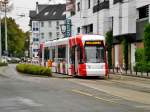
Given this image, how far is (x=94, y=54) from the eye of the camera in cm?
4294

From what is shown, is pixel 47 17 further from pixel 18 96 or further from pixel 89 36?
pixel 18 96

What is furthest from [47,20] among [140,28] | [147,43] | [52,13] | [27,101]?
[27,101]

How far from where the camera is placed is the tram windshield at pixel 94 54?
4284cm

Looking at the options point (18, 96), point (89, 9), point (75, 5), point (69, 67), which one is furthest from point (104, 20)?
point (18, 96)

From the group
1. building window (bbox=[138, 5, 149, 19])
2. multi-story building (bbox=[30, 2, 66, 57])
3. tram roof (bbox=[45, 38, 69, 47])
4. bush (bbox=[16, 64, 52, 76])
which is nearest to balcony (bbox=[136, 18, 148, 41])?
building window (bbox=[138, 5, 149, 19])

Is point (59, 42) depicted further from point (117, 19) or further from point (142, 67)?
point (117, 19)

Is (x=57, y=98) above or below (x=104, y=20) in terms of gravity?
below

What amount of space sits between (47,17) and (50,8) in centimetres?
261

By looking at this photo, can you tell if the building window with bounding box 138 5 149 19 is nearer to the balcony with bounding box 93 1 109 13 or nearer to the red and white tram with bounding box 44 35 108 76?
the balcony with bounding box 93 1 109 13

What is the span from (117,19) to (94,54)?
2761cm

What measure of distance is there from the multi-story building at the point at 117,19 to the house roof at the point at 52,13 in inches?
2487

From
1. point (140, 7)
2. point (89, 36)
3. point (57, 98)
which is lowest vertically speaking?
point (57, 98)

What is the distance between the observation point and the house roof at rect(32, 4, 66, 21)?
15412 cm

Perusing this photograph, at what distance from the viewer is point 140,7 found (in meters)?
64.6
